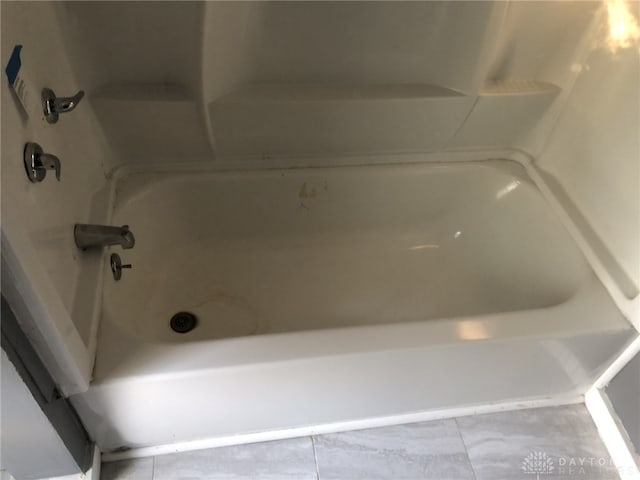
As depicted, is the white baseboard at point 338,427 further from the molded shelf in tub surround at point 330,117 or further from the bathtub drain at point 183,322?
the molded shelf in tub surround at point 330,117

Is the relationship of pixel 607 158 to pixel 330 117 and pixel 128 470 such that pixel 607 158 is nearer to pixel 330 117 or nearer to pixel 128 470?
pixel 330 117

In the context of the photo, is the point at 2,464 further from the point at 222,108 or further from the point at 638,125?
the point at 638,125

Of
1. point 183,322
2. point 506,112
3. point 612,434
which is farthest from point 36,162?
point 612,434

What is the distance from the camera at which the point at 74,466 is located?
3.64ft

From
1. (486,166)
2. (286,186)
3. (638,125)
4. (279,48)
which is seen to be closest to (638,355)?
(638,125)

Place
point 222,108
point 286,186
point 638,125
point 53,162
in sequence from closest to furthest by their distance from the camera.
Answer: point 53,162, point 638,125, point 222,108, point 286,186

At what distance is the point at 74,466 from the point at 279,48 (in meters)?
Answer: 1.08

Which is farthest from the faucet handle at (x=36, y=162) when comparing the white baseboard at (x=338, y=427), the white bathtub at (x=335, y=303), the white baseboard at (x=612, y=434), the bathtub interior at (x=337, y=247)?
the white baseboard at (x=612, y=434)

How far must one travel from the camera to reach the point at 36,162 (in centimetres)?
85

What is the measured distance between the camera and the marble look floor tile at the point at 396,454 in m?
1.25

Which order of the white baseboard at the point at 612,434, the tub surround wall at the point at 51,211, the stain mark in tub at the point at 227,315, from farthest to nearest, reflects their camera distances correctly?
the stain mark in tub at the point at 227,315 → the white baseboard at the point at 612,434 → the tub surround wall at the point at 51,211

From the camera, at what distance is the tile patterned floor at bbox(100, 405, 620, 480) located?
4.03 feet

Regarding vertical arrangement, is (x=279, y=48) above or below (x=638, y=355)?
above

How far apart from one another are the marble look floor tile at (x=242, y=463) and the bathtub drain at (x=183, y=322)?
32cm
